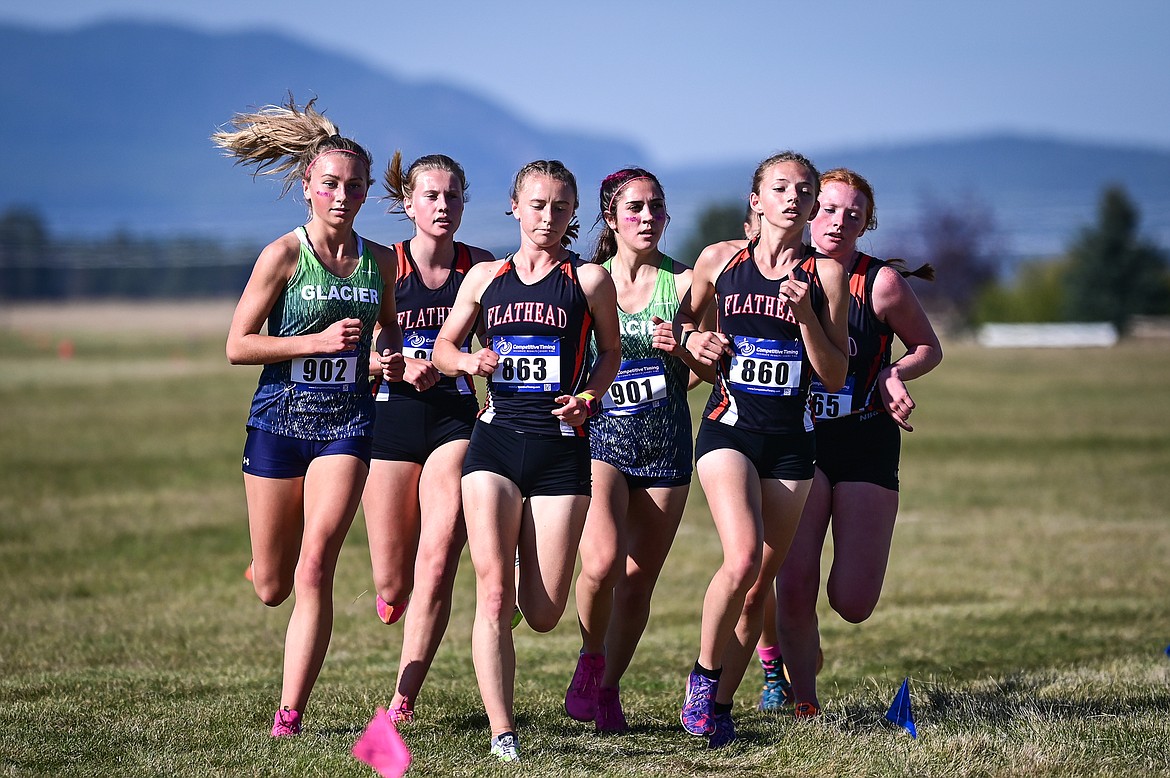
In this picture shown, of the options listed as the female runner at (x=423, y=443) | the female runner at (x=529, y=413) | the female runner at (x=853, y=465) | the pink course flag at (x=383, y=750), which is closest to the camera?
the pink course flag at (x=383, y=750)

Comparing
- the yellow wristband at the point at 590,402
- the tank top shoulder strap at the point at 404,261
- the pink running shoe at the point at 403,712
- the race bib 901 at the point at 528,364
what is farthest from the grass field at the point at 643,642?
the tank top shoulder strap at the point at 404,261

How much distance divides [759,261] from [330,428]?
199 centimetres

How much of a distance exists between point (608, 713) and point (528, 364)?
173cm

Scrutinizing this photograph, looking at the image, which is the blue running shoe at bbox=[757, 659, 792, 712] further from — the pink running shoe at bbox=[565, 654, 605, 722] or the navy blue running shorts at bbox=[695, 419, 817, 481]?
the navy blue running shorts at bbox=[695, 419, 817, 481]

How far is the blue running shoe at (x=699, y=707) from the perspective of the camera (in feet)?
19.0

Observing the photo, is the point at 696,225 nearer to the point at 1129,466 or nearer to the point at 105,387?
the point at 105,387

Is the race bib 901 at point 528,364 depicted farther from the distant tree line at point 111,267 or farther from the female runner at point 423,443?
the distant tree line at point 111,267

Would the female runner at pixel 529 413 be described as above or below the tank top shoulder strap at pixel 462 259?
below

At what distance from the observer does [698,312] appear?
623 centimetres

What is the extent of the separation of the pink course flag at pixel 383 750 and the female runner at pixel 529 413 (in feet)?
1.70

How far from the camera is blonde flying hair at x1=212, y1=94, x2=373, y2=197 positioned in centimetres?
639

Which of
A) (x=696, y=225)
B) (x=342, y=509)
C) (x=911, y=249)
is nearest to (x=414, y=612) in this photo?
(x=342, y=509)

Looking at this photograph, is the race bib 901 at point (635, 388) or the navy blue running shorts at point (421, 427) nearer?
the race bib 901 at point (635, 388)

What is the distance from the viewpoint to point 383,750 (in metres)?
4.98
